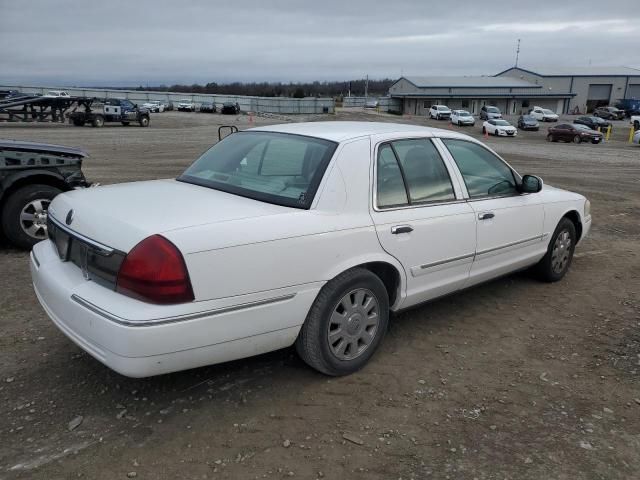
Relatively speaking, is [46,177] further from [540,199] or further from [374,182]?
[540,199]

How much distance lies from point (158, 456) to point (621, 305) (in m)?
4.33

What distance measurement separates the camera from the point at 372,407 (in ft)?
10.7

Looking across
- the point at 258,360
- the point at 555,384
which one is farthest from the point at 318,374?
the point at 555,384

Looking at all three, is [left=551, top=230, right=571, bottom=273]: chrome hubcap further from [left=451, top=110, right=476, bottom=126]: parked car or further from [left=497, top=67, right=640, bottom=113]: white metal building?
[left=497, top=67, right=640, bottom=113]: white metal building

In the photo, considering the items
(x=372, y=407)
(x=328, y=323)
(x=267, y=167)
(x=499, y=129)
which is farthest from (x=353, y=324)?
(x=499, y=129)

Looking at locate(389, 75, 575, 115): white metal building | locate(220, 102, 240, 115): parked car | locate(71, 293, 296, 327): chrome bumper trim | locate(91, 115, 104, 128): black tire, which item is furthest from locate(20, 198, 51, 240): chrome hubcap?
locate(389, 75, 575, 115): white metal building

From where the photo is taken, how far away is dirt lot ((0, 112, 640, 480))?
9.06ft

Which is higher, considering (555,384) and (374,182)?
(374,182)

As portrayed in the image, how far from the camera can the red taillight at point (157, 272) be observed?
8.93 feet

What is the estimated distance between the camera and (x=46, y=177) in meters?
6.20

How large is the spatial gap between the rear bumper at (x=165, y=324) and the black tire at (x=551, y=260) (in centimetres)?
310

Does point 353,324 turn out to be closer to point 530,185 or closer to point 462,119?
point 530,185

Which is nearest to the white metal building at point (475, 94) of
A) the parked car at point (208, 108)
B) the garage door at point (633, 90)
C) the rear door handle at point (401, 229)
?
the garage door at point (633, 90)

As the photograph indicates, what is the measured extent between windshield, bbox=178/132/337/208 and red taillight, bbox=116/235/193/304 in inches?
32.7
